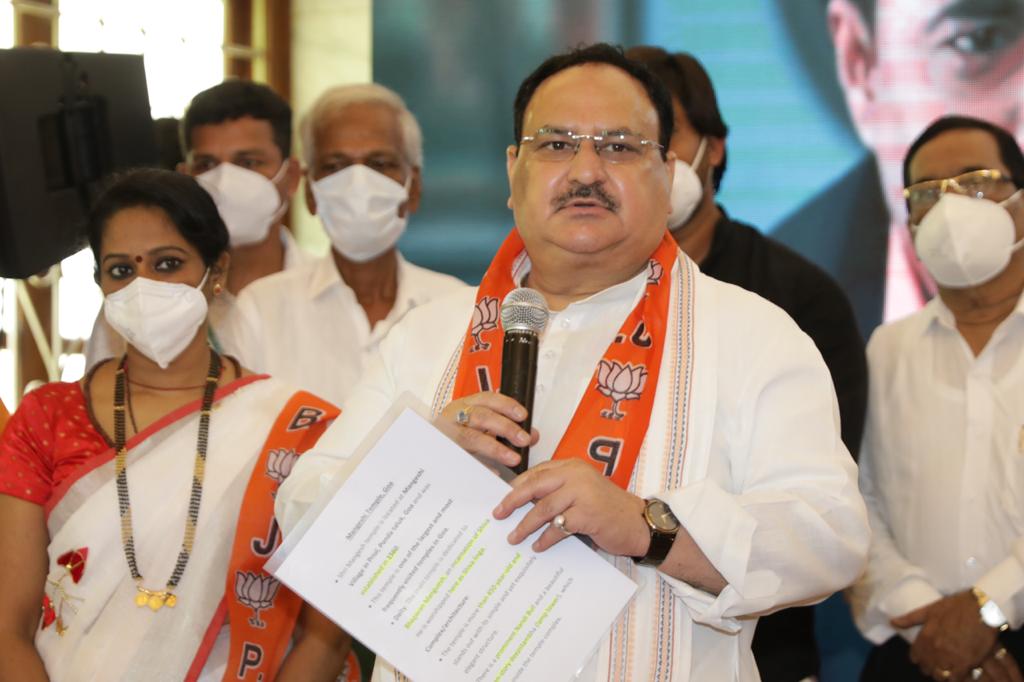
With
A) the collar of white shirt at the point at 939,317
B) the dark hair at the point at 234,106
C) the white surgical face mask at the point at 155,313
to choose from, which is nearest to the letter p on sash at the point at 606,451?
the white surgical face mask at the point at 155,313

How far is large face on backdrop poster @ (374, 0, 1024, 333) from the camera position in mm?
5301

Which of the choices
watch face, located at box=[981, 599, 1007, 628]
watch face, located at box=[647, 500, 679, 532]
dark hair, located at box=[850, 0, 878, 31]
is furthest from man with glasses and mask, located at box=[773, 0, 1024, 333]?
watch face, located at box=[647, 500, 679, 532]

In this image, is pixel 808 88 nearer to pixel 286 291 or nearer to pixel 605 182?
pixel 286 291

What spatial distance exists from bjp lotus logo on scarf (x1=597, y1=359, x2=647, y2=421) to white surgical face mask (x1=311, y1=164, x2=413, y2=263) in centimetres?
170

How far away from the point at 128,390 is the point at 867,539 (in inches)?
70.8

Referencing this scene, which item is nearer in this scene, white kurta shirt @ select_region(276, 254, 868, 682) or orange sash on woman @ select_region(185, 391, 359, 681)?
white kurta shirt @ select_region(276, 254, 868, 682)

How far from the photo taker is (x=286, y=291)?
12.5 feet

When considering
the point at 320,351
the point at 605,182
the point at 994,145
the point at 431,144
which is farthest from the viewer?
the point at 431,144

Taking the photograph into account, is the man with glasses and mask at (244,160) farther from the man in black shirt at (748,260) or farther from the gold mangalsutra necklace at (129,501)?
the man in black shirt at (748,260)

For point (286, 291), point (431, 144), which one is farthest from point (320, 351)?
point (431, 144)

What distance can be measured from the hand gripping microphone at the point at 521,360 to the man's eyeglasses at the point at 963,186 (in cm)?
189

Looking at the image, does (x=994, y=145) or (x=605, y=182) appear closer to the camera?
(x=605, y=182)

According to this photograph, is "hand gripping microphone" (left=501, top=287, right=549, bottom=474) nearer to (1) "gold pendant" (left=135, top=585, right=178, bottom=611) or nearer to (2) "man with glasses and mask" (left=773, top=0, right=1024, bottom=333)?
(1) "gold pendant" (left=135, top=585, right=178, bottom=611)

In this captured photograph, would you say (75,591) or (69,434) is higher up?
(69,434)
